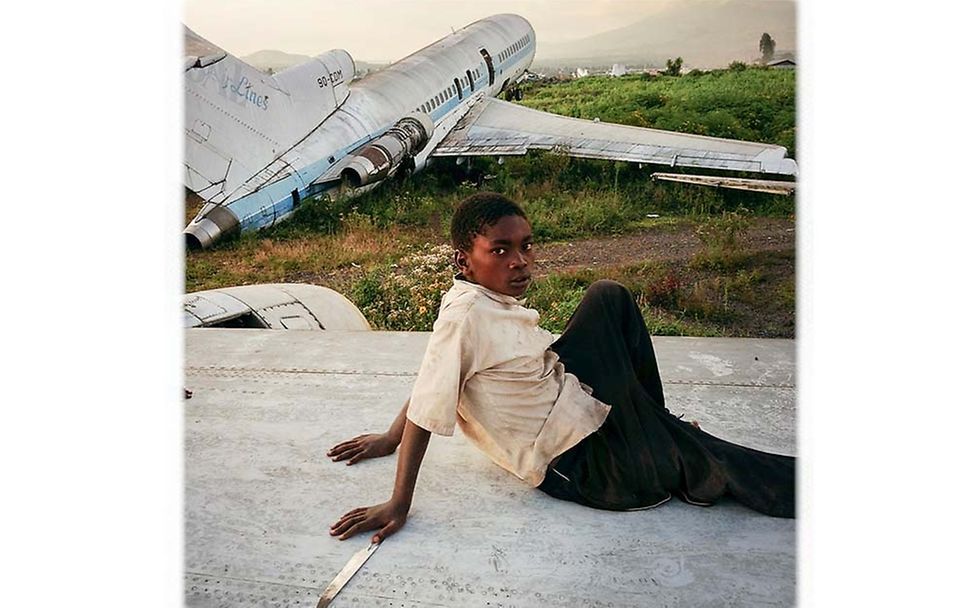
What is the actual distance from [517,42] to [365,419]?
4162 millimetres

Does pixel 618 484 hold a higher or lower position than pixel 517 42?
lower

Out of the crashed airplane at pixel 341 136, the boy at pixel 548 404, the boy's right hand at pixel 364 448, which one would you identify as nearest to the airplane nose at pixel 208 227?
the crashed airplane at pixel 341 136

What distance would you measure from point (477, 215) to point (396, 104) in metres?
4.03

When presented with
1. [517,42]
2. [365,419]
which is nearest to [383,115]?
[517,42]

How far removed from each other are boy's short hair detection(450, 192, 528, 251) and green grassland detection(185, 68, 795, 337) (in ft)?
8.73

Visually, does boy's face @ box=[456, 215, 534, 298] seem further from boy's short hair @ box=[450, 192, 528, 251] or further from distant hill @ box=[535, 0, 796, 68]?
distant hill @ box=[535, 0, 796, 68]

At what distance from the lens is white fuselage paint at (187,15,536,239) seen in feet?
15.6

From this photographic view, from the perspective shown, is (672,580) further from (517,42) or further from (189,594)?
(517,42)

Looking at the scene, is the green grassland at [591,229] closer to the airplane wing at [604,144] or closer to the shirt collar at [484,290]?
the airplane wing at [604,144]

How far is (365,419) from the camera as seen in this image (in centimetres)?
277

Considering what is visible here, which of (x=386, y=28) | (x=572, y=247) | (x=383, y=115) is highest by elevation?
(x=386, y=28)

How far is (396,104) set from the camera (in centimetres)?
570

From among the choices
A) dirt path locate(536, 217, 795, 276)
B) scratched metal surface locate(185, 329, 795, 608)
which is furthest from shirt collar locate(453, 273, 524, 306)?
dirt path locate(536, 217, 795, 276)

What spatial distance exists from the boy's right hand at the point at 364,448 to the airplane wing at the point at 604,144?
11.0 ft
